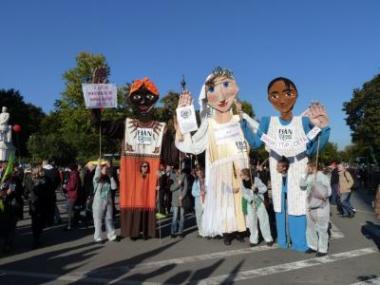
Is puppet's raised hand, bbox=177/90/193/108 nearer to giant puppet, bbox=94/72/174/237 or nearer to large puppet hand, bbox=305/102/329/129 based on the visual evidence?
giant puppet, bbox=94/72/174/237

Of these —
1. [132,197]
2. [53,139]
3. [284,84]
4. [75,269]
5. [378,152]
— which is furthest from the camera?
[378,152]

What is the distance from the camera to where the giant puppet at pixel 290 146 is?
9.60 m

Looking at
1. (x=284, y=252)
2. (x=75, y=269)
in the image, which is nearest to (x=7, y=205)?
(x=75, y=269)

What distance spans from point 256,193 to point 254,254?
5.10 feet

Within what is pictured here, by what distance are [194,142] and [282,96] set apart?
84.1 inches

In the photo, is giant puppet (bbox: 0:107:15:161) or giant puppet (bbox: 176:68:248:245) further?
giant puppet (bbox: 0:107:15:161)

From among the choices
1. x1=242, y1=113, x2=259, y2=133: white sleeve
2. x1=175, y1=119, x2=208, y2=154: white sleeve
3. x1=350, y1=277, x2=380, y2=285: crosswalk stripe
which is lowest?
x1=350, y1=277, x2=380, y2=285: crosswalk stripe

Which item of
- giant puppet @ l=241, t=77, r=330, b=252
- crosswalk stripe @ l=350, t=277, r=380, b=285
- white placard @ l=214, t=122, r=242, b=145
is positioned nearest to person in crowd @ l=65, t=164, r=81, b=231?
white placard @ l=214, t=122, r=242, b=145

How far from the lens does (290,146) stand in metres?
9.80

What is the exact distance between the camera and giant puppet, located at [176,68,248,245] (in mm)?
10508

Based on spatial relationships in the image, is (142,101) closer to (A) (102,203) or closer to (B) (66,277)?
(A) (102,203)

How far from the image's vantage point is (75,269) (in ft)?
26.2

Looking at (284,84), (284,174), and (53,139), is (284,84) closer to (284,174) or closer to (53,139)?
(284,174)

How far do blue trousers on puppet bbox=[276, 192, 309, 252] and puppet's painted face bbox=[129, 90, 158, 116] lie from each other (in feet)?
12.2
